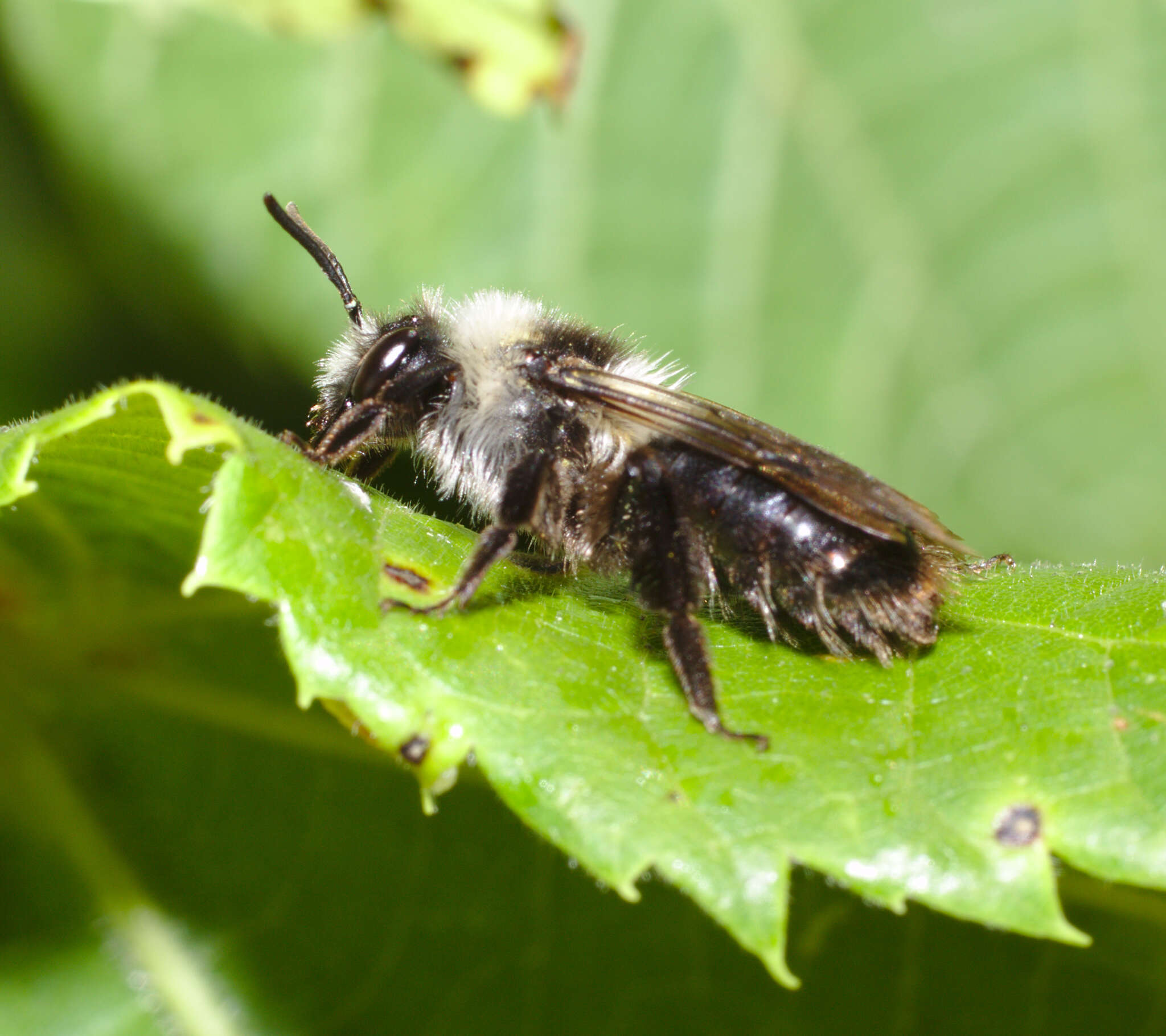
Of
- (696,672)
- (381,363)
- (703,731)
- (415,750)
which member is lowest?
(415,750)

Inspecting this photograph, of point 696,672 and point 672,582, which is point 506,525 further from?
point 696,672

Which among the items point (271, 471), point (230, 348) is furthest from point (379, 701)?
point (230, 348)

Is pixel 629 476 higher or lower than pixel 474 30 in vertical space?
lower

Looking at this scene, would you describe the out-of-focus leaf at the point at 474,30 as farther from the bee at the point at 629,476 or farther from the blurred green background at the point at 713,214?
the bee at the point at 629,476

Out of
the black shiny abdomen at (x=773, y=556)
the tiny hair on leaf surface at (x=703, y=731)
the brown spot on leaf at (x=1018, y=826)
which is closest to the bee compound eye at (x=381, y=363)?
the tiny hair on leaf surface at (x=703, y=731)

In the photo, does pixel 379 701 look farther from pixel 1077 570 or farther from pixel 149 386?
pixel 1077 570

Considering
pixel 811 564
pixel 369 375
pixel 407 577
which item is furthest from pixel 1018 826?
pixel 369 375

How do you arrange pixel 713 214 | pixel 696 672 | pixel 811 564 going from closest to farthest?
pixel 696 672 < pixel 811 564 < pixel 713 214
